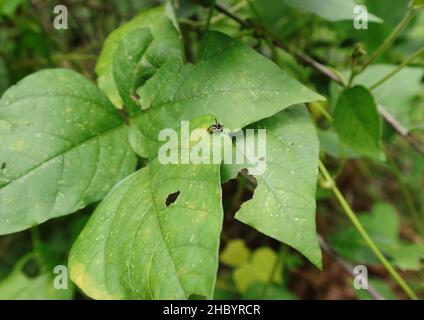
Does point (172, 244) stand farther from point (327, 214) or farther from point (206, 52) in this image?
point (327, 214)

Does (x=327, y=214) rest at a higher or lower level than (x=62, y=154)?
higher

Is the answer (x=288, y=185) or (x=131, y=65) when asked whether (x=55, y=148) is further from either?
(x=288, y=185)

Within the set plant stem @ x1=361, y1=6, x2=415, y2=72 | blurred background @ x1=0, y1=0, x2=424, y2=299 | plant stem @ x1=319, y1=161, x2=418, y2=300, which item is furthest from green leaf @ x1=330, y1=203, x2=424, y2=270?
plant stem @ x1=361, y1=6, x2=415, y2=72

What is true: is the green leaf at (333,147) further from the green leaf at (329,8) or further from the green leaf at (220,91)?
the green leaf at (220,91)

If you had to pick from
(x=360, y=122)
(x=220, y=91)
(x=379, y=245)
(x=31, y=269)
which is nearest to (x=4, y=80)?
(x=31, y=269)

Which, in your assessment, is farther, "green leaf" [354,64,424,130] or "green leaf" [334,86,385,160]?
"green leaf" [354,64,424,130]

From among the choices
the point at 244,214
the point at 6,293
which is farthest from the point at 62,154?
the point at 6,293

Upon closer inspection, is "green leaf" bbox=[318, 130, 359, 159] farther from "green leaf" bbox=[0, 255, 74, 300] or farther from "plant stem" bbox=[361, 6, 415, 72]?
"green leaf" bbox=[0, 255, 74, 300]
